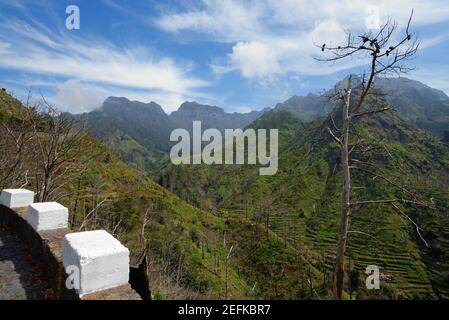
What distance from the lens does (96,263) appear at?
3.75 metres

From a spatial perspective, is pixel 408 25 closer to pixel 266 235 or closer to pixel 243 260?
pixel 243 260

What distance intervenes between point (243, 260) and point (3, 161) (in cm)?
6653

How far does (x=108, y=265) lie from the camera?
3836 mm

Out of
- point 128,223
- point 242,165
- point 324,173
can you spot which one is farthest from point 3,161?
point 242,165

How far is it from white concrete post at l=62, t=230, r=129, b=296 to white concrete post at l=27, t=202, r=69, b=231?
2.10m

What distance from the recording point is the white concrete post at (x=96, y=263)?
3688mm

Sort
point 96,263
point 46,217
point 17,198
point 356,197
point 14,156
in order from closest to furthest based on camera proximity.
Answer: point 96,263, point 46,217, point 17,198, point 14,156, point 356,197

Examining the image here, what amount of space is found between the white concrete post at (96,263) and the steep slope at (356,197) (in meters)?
44.4

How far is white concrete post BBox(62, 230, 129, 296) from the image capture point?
369cm

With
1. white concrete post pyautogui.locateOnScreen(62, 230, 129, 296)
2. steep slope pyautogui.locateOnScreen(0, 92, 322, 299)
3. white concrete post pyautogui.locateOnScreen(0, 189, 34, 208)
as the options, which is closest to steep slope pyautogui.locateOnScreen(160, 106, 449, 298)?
steep slope pyautogui.locateOnScreen(0, 92, 322, 299)

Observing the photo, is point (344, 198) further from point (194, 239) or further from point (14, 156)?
point (194, 239)

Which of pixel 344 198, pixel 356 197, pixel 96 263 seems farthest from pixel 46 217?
pixel 356 197

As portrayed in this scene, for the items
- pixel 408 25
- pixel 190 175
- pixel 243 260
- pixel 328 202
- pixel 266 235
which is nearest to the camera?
pixel 408 25

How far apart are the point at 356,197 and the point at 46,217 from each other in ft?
275
